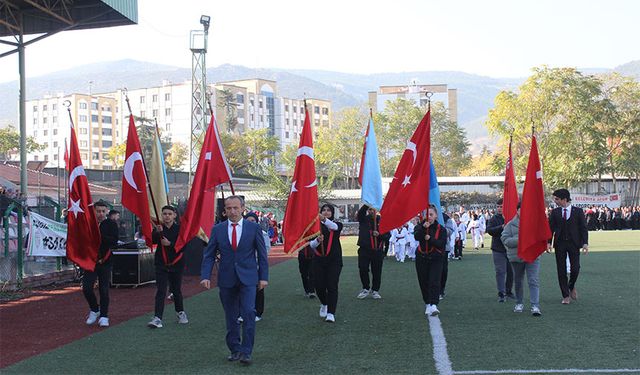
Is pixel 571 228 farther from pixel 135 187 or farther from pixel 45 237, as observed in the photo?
pixel 45 237

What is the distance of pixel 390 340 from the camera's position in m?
10.0

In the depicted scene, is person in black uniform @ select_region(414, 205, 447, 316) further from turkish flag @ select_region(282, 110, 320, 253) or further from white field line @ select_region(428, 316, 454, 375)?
turkish flag @ select_region(282, 110, 320, 253)

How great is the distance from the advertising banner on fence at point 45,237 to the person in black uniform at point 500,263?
32.4 feet

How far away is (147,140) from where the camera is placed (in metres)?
105

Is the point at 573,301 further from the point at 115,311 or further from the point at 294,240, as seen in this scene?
the point at 115,311

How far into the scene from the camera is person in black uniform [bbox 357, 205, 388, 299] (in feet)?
48.1

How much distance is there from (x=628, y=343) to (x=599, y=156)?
209ft

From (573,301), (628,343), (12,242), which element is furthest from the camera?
(12,242)

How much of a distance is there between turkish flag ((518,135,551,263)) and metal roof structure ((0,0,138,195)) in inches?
565

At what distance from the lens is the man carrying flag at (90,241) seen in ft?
39.2

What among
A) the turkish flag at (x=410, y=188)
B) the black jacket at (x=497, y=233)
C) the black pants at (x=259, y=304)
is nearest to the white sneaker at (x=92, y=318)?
the black pants at (x=259, y=304)

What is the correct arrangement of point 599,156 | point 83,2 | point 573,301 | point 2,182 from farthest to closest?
point 599,156 → point 2,182 → point 83,2 → point 573,301

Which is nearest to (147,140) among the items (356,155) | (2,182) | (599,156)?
(356,155)

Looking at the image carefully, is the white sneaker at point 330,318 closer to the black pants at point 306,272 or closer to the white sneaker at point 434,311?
the white sneaker at point 434,311
